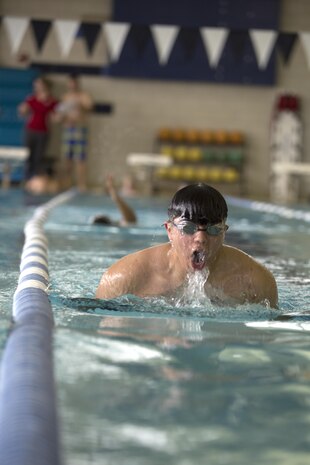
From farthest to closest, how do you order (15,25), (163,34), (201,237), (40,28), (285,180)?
(285,180) → (163,34) → (40,28) → (15,25) → (201,237)

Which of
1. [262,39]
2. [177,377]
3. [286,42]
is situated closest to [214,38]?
[262,39]

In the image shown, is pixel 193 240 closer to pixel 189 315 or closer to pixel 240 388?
pixel 189 315

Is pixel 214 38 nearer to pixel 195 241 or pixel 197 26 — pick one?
pixel 197 26

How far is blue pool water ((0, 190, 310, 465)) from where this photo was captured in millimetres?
1392

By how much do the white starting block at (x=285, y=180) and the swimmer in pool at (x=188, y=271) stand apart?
10.2 m

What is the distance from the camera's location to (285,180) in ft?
49.3

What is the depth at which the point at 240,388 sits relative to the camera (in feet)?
5.72

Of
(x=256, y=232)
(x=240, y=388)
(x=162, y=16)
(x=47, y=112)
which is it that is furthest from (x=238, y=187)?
(x=240, y=388)

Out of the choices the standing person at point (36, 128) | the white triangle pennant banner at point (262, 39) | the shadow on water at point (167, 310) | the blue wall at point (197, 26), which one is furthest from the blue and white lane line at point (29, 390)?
the blue wall at point (197, 26)

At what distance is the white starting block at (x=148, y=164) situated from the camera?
13.6 meters

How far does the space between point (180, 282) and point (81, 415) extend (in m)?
1.30

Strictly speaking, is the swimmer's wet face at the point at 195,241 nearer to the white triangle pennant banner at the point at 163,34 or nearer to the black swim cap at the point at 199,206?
the black swim cap at the point at 199,206

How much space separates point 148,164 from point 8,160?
7.83 feet

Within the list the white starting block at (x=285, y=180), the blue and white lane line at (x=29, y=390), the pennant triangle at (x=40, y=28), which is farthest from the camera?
the white starting block at (x=285, y=180)
